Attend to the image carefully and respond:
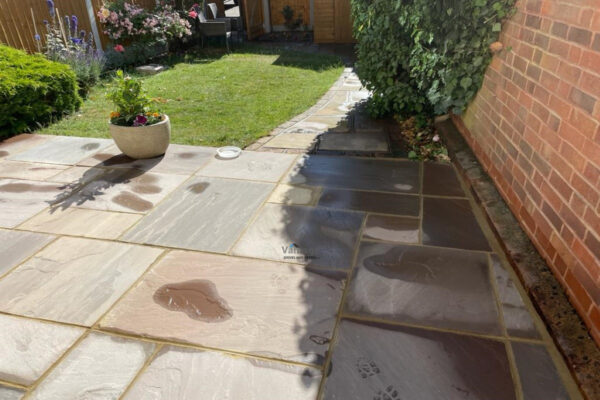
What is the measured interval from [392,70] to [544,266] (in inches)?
134

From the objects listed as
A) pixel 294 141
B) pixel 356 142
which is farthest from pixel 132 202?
pixel 356 142

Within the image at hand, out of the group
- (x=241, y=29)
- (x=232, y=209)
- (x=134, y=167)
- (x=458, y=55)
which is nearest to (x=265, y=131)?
(x=134, y=167)

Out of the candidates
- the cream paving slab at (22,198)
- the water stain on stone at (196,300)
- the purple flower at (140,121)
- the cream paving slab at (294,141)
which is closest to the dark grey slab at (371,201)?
the cream paving slab at (294,141)

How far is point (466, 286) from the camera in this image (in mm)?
2570

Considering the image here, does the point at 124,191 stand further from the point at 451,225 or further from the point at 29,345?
the point at 451,225

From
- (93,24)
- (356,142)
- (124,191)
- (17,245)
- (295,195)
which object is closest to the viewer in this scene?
(17,245)

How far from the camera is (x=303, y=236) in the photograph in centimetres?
314

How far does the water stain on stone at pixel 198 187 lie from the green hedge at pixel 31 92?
9.67 feet

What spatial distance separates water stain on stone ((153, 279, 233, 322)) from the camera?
2418 millimetres

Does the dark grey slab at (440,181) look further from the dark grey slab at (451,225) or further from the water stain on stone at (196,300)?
the water stain on stone at (196,300)

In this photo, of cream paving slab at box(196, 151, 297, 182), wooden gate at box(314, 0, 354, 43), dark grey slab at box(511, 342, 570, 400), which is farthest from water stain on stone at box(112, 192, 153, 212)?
wooden gate at box(314, 0, 354, 43)

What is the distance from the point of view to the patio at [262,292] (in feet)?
6.62

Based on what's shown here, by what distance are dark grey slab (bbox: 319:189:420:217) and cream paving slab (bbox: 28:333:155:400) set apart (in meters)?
1.91

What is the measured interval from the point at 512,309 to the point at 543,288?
219 millimetres
